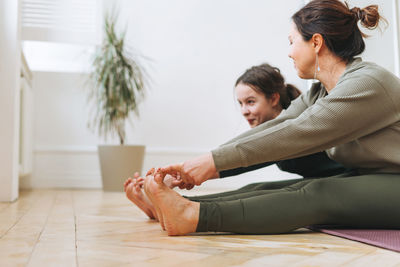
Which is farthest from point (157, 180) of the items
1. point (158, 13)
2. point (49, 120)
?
point (158, 13)

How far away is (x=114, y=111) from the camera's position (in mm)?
3500

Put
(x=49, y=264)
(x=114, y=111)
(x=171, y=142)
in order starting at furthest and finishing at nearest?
(x=171, y=142)
(x=114, y=111)
(x=49, y=264)

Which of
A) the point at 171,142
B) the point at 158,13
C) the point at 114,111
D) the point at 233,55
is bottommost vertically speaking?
the point at 171,142

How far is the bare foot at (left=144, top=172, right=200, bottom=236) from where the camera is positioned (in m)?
1.16

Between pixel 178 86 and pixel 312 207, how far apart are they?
295 centimetres

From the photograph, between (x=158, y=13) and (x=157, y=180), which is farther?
(x=158, y=13)

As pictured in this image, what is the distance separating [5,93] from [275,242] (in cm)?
177

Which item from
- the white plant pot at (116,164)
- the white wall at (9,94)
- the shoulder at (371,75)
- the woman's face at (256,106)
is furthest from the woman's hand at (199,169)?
the white plant pot at (116,164)

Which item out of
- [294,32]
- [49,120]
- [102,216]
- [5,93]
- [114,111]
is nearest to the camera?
[294,32]

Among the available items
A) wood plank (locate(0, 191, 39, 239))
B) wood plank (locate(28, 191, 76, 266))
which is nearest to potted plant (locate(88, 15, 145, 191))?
wood plank (locate(0, 191, 39, 239))

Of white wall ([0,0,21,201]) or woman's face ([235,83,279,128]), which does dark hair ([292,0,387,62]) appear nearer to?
woman's face ([235,83,279,128])

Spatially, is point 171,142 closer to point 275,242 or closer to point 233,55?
point 233,55

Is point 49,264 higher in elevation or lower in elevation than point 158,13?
lower

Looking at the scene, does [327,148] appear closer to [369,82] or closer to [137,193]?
[369,82]
